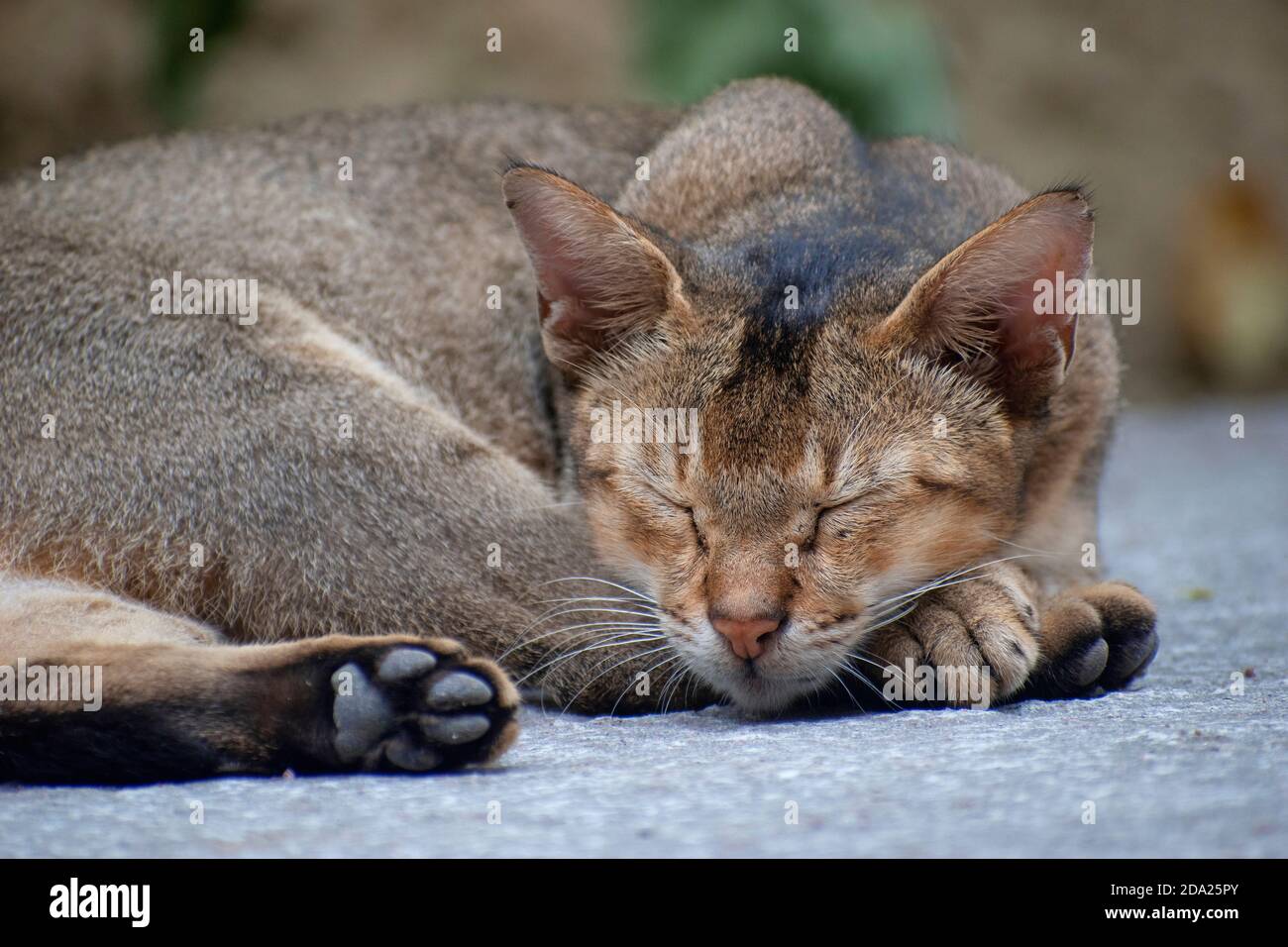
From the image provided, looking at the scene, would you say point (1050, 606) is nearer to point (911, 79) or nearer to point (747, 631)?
point (747, 631)

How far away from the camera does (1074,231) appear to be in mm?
3670

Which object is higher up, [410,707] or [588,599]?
[588,599]

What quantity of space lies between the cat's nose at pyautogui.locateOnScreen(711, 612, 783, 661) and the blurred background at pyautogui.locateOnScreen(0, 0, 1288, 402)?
524 centimetres

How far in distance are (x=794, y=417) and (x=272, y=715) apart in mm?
1434

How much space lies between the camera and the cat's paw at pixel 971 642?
3596 mm

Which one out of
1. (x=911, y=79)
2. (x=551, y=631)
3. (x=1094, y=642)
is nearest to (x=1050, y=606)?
(x=1094, y=642)

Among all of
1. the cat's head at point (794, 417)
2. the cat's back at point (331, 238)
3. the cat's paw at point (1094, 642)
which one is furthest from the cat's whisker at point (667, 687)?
the cat's back at point (331, 238)

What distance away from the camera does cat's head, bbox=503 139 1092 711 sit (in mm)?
3514

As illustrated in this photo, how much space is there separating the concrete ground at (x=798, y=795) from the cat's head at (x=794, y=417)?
318 millimetres

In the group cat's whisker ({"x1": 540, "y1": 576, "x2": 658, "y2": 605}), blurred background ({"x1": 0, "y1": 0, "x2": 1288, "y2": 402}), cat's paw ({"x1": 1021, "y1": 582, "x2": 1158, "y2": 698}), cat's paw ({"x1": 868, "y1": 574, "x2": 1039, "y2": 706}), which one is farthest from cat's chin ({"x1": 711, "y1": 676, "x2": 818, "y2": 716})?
blurred background ({"x1": 0, "y1": 0, "x2": 1288, "y2": 402})

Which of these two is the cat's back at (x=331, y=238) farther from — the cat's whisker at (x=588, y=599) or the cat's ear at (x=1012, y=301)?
the cat's ear at (x=1012, y=301)

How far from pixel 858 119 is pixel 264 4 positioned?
5.47m

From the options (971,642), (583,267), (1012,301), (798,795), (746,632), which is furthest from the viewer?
(583,267)

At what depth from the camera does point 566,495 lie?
4.35 metres
